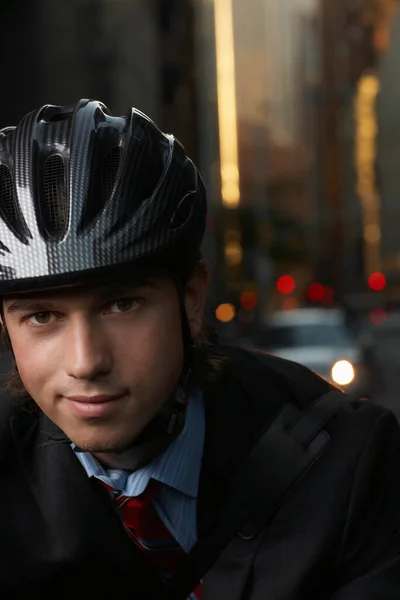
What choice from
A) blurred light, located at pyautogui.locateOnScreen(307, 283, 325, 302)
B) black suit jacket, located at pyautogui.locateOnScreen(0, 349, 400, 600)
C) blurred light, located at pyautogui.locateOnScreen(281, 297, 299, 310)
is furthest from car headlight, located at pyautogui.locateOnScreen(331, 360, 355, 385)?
blurred light, located at pyautogui.locateOnScreen(281, 297, 299, 310)

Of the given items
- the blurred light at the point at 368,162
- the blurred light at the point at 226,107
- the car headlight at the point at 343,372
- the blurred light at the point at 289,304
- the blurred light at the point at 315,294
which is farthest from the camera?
the blurred light at the point at 368,162

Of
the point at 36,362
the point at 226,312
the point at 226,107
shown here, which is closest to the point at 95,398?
the point at 36,362

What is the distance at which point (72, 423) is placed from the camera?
222 centimetres

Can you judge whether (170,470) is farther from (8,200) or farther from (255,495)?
(8,200)

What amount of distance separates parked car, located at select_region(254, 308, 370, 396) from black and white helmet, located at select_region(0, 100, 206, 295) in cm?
1048

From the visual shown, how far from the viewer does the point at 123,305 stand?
88.0 inches

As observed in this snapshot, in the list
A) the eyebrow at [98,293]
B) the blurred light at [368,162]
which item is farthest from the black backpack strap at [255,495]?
the blurred light at [368,162]

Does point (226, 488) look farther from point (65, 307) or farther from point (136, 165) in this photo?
point (136, 165)

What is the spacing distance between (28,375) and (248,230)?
43.6 m

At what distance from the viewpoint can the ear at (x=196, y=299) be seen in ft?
8.20

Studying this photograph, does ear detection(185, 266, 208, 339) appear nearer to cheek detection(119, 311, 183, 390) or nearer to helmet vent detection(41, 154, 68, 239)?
cheek detection(119, 311, 183, 390)

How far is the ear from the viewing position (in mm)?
2498

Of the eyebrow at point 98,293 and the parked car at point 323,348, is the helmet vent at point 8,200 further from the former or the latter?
the parked car at point 323,348

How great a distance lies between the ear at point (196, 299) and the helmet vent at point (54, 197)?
0.40 meters
